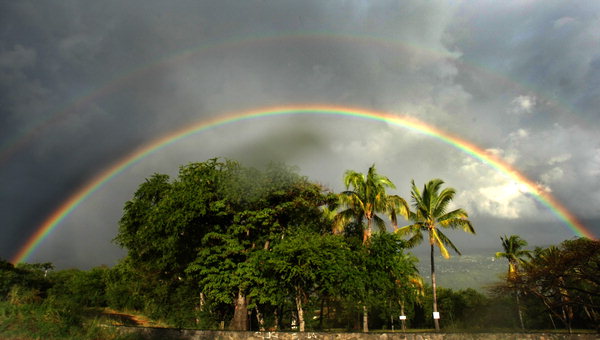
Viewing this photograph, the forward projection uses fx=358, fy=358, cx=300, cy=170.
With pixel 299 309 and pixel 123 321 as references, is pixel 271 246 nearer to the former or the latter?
pixel 299 309

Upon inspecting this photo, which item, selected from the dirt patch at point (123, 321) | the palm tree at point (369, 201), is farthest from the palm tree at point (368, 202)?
the dirt patch at point (123, 321)

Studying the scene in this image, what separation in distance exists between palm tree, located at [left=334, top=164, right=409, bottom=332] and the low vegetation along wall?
11346 millimetres

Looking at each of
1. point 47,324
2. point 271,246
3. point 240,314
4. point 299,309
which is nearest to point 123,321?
point 240,314

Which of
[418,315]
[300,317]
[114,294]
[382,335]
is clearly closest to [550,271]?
[382,335]

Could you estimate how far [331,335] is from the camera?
1608cm

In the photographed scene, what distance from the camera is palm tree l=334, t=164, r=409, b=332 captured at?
1097 inches

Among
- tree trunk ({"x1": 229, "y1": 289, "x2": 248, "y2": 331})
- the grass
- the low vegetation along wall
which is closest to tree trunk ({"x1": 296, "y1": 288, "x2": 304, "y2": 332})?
the low vegetation along wall

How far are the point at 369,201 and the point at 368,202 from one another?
110 mm

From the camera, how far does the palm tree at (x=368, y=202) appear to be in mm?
27875

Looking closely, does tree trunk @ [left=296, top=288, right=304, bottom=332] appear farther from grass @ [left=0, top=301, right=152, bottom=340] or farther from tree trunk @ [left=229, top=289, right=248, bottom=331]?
grass @ [left=0, top=301, right=152, bottom=340]

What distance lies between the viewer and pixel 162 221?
83.6ft

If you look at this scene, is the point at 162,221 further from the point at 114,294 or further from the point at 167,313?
the point at 114,294

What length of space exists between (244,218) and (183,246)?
17.8 ft

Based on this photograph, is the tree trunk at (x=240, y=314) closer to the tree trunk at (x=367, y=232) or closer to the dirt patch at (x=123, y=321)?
the dirt patch at (x=123, y=321)
